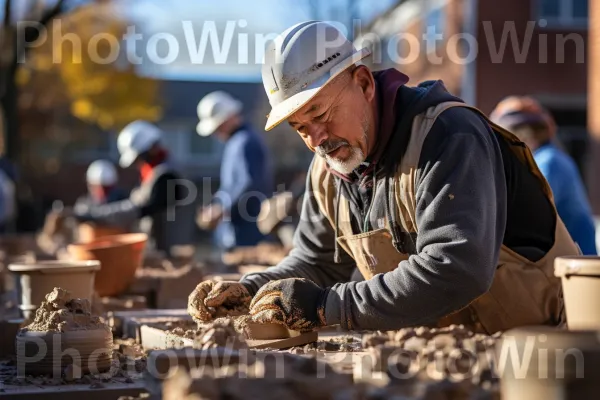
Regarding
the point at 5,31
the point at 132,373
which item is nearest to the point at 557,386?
the point at 132,373

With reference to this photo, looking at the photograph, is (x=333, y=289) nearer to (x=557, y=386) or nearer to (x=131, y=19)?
(x=557, y=386)

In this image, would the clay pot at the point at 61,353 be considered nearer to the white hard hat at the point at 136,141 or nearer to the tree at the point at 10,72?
the white hard hat at the point at 136,141

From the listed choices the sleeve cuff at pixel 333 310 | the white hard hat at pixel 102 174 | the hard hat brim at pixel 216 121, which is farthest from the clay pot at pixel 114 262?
the white hard hat at pixel 102 174

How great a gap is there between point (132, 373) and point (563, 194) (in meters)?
3.66

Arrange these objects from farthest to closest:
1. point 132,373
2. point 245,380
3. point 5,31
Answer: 1. point 5,31
2. point 132,373
3. point 245,380

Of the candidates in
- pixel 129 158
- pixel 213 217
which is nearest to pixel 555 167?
pixel 213 217

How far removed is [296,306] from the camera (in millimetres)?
3627

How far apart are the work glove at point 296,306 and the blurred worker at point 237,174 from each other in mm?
5946

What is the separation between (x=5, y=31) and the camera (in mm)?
21828

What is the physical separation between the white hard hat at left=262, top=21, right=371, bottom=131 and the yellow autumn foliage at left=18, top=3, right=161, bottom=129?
2552 centimetres

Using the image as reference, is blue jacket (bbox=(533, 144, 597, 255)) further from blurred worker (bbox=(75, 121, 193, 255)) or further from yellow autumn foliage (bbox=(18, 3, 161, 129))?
yellow autumn foliage (bbox=(18, 3, 161, 129))

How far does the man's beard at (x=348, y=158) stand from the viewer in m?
3.80

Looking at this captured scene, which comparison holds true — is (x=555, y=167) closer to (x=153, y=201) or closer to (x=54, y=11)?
(x=153, y=201)

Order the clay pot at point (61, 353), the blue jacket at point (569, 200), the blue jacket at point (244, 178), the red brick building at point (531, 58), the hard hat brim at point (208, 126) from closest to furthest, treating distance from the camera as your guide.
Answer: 1. the clay pot at point (61, 353)
2. the blue jacket at point (569, 200)
3. the blue jacket at point (244, 178)
4. the hard hat brim at point (208, 126)
5. the red brick building at point (531, 58)
